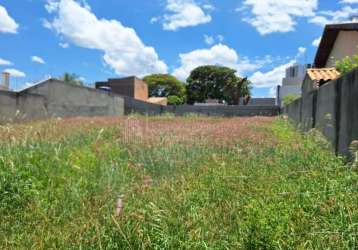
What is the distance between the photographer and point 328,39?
61.5ft

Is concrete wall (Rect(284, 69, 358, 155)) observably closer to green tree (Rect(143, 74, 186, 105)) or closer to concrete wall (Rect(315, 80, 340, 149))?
concrete wall (Rect(315, 80, 340, 149))

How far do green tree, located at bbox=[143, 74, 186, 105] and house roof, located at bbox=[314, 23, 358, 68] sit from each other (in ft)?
136

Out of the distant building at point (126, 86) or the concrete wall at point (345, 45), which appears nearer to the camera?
the concrete wall at point (345, 45)

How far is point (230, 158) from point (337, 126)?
2208 millimetres

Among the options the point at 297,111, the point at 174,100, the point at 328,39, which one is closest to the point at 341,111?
the point at 297,111

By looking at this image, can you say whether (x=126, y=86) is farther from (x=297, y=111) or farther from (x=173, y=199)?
(x=173, y=199)

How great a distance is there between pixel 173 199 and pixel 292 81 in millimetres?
47156

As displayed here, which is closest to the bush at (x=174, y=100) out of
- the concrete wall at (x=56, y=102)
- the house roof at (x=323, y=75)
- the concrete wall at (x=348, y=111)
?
the concrete wall at (x=56, y=102)

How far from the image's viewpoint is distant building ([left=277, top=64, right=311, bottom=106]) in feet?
145

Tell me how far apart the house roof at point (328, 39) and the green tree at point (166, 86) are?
136ft

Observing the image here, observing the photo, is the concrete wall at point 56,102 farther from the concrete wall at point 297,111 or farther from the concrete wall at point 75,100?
the concrete wall at point 297,111

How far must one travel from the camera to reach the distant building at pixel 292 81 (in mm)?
44312

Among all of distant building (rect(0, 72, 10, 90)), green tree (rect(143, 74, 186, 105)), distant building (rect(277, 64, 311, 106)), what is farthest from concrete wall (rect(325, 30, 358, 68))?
green tree (rect(143, 74, 186, 105))

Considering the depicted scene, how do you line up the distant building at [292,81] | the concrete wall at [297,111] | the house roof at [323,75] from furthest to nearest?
1. the distant building at [292,81]
2. the house roof at [323,75]
3. the concrete wall at [297,111]
